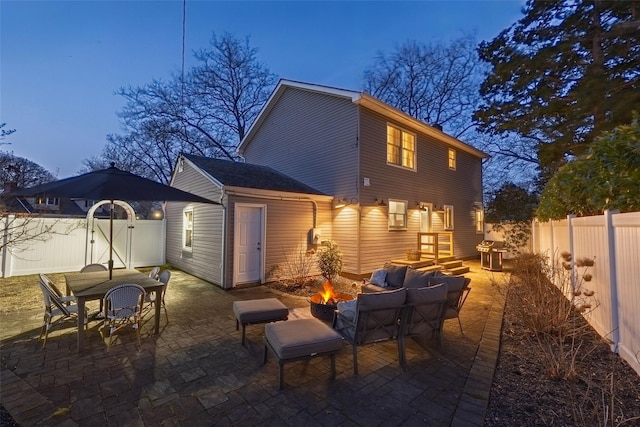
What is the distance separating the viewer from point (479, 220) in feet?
50.1

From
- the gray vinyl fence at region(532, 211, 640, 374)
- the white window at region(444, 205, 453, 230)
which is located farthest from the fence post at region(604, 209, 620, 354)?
the white window at region(444, 205, 453, 230)

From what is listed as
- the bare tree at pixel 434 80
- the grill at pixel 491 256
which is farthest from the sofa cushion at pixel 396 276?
the bare tree at pixel 434 80

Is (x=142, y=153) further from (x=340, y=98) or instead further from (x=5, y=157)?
(x=340, y=98)

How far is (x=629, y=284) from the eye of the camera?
326 cm

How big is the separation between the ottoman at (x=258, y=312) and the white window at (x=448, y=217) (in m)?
10.4

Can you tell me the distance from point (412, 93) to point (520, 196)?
11.0 metres

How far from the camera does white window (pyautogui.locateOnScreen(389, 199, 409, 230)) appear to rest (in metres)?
10.3

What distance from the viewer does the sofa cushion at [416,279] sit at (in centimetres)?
516

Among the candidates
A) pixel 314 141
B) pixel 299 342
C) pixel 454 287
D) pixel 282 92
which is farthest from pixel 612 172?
pixel 282 92

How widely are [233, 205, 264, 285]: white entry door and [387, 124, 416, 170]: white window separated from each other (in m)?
5.10

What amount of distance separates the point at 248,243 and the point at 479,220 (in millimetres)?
12832

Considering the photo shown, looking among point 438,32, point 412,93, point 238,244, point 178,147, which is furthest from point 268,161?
point 438,32

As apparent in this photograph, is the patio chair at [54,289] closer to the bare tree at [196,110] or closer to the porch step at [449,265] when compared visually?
the porch step at [449,265]

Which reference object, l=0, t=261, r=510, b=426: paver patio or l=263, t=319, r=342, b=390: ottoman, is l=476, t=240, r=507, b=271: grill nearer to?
l=0, t=261, r=510, b=426: paver patio
